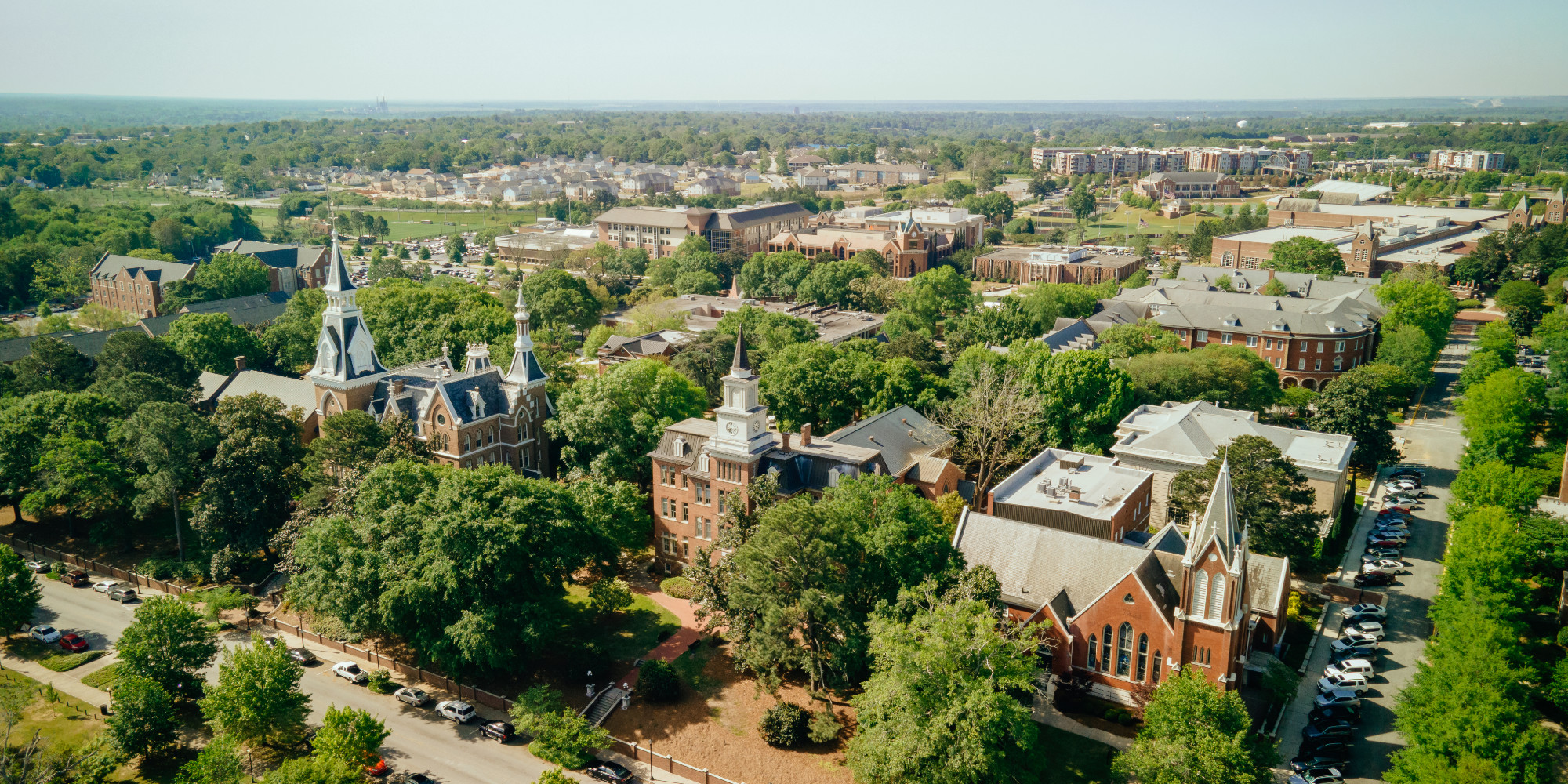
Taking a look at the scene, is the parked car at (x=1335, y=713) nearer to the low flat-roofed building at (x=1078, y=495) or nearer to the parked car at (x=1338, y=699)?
the parked car at (x=1338, y=699)

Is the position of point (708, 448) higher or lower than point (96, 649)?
higher

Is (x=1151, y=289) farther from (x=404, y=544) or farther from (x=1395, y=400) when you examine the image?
(x=404, y=544)

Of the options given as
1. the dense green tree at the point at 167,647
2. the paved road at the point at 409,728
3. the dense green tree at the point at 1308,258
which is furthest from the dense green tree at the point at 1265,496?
the dense green tree at the point at 1308,258

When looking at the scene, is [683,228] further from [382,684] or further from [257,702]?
[257,702]

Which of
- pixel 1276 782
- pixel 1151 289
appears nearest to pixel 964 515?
pixel 1276 782

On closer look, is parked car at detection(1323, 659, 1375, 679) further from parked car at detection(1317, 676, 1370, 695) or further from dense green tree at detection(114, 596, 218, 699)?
dense green tree at detection(114, 596, 218, 699)
